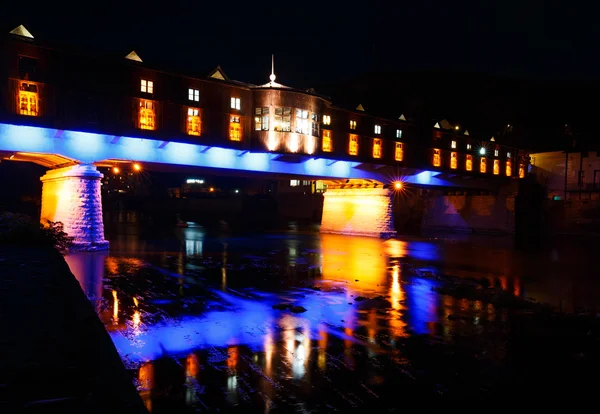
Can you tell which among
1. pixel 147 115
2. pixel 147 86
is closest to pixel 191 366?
pixel 147 115

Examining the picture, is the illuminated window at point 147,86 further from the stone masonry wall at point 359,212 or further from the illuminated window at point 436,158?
the illuminated window at point 436,158

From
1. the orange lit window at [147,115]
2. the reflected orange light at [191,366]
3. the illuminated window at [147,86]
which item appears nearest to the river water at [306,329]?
the reflected orange light at [191,366]

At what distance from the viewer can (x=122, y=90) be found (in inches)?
1051

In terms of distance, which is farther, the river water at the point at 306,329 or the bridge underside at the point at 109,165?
the bridge underside at the point at 109,165

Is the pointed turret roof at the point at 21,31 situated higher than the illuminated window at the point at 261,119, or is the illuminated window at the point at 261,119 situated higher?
the pointed turret roof at the point at 21,31

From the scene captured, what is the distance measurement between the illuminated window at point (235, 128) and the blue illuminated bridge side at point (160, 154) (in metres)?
0.92

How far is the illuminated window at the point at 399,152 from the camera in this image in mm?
44031

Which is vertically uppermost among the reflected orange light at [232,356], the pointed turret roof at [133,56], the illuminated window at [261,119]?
the pointed turret roof at [133,56]

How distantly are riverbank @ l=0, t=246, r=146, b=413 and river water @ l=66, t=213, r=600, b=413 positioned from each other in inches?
43.5

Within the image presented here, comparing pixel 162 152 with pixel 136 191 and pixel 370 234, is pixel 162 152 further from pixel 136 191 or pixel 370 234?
pixel 136 191

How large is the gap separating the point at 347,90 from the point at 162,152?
113716 millimetres

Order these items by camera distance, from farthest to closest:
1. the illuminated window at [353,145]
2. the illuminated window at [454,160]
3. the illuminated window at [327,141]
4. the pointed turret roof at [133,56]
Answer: the illuminated window at [454,160]
the illuminated window at [353,145]
the illuminated window at [327,141]
the pointed turret roof at [133,56]

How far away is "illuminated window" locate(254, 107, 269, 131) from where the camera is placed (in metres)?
32.4

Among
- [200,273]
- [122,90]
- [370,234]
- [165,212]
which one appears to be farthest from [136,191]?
[200,273]
